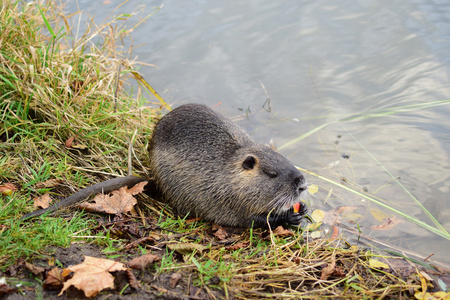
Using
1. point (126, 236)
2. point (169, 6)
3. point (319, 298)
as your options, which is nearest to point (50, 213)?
point (126, 236)

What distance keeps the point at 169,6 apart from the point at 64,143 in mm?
4407

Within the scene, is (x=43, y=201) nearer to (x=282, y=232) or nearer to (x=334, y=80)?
(x=282, y=232)

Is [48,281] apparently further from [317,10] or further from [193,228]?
[317,10]

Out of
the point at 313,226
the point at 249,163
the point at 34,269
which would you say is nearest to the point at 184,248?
the point at 34,269

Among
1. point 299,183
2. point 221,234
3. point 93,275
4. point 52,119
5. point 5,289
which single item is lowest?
point 221,234

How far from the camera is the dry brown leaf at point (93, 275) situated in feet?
6.97

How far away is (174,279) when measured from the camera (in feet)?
7.80

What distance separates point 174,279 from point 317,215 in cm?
177

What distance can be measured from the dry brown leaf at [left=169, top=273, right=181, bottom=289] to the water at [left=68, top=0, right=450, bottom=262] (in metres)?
1.85

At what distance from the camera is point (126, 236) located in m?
2.93

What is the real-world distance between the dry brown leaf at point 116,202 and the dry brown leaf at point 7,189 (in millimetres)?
491

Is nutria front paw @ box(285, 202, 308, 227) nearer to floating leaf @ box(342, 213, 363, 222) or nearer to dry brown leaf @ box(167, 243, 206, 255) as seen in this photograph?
floating leaf @ box(342, 213, 363, 222)

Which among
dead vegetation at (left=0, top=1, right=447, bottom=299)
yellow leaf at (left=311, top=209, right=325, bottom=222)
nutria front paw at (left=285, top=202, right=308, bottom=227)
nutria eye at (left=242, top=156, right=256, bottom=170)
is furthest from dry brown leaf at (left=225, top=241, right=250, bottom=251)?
yellow leaf at (left=311, top=209, right=325, bottom=222)

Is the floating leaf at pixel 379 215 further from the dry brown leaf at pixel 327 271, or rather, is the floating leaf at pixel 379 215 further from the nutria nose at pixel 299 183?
the dry brown leaf at pixel 327 271
